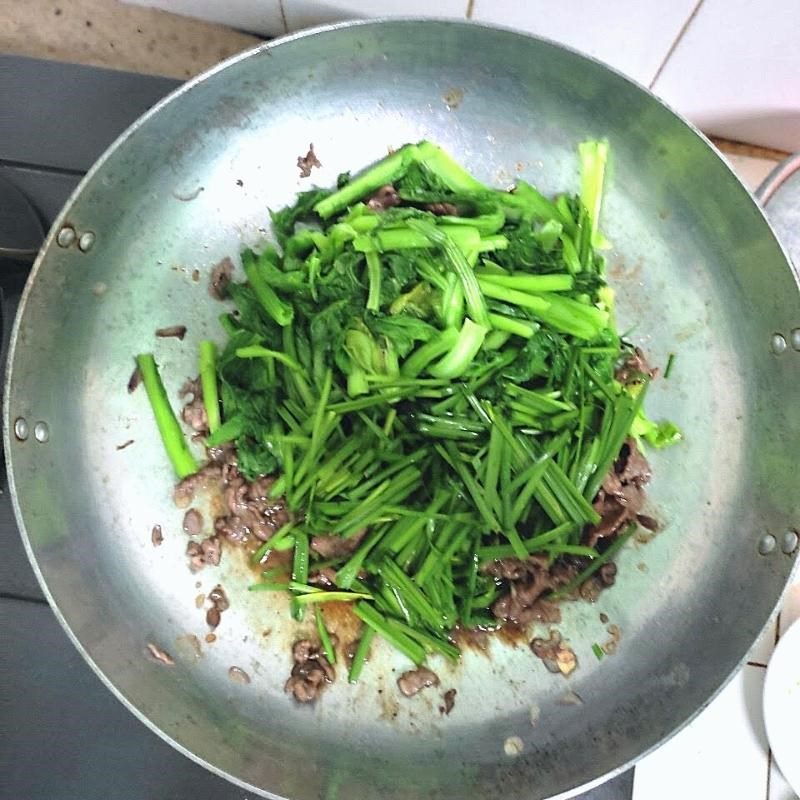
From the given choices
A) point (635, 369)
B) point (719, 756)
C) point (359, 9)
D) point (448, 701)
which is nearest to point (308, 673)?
point (448, 701)

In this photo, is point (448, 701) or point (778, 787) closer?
point (448, 701)

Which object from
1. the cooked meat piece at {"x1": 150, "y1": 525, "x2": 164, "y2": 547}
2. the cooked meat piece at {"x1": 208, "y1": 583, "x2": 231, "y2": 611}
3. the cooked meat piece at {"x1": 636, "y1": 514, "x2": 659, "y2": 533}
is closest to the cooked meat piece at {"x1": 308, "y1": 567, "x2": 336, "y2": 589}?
the cooked meat piece at {"x1": 208, "y1": 583, "x2": 231, "y2": 611}

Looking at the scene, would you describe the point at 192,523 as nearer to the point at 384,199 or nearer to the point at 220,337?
the point at 220,337

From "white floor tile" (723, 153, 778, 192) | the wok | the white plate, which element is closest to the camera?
the wok

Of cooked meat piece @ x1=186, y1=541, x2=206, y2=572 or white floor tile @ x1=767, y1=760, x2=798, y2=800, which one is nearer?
cooked meat piece @ x1=186, y1=541, x2=206, y2=572

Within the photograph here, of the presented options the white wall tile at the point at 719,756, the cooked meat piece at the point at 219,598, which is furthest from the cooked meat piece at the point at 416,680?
the white wall tile at the point at 719,756

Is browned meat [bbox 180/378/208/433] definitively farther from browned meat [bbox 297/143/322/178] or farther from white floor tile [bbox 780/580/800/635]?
white floor tile [bbox 780/580/800/635]
